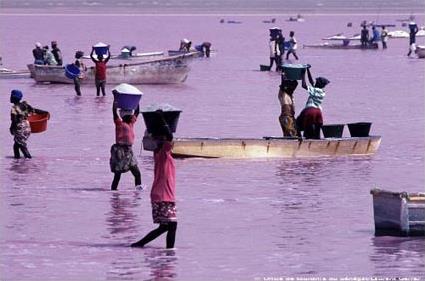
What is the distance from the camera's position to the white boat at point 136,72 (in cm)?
3793

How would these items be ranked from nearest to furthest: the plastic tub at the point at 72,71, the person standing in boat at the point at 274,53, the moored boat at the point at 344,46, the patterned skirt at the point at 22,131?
the patterned skirt at the point at 22,131, the plastic tub at the point at 72,71, the person standing in boat at the point at 274,53, the moored boat at the point at 344,46

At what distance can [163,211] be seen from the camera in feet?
45.8

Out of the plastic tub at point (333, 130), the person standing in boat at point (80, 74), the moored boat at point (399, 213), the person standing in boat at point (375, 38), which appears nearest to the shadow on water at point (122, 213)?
the moored boat at point (399, 213)

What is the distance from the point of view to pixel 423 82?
41.0 meters

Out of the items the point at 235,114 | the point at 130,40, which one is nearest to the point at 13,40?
the point at 130,40

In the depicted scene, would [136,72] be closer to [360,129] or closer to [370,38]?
[360,129]

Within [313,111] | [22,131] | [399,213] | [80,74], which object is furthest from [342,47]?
[399,213]

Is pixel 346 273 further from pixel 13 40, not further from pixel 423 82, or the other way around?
pixel 13 40

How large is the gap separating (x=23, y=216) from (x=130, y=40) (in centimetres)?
5816

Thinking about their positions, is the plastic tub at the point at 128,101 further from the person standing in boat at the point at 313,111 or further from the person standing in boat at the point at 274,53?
the person standing in boat at the point at 274,53

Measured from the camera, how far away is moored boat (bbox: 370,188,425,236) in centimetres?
1473

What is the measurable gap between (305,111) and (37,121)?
13.3 ft

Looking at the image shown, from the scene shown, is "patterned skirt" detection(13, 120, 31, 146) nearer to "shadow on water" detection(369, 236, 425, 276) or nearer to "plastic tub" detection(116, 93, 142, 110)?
"plastic tub" detection(116, 93, 142, 110)

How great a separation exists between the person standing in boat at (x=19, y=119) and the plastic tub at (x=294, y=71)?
11.8ft
